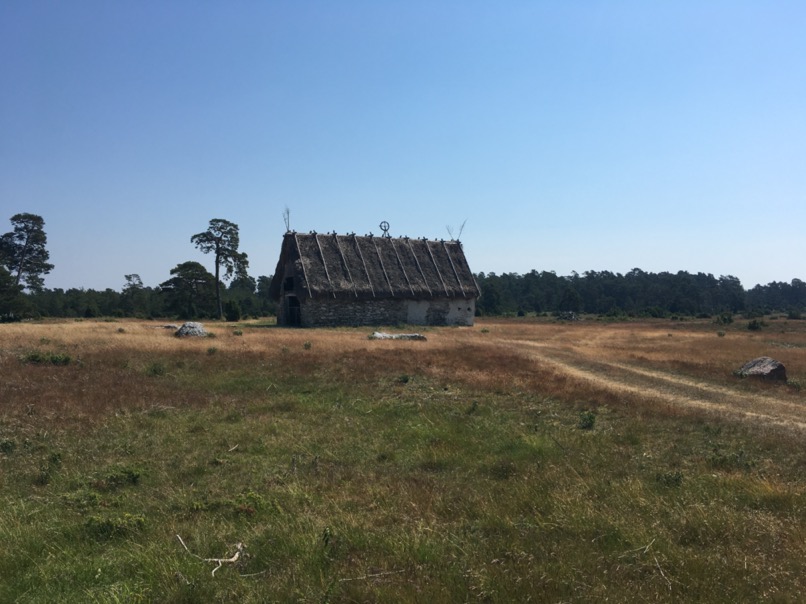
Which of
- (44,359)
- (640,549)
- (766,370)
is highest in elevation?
(44,359)

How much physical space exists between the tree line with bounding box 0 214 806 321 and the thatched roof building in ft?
38.5

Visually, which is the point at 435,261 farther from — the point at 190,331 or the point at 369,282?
the point at 190,331

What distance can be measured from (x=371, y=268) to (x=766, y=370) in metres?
28.3

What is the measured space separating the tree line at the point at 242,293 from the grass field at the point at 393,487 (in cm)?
3741

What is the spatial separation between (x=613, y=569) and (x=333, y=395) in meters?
10.4

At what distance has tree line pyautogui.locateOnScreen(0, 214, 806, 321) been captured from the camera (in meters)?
57.1

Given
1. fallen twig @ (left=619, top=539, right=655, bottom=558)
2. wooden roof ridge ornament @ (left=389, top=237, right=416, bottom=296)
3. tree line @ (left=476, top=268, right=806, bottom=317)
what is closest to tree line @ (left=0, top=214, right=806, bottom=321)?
tree line @ (left=476, top=268, right=806, bottom=317)

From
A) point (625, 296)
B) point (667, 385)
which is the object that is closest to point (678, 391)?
point (667, 385)

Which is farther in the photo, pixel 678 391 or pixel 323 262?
pixel 323 262

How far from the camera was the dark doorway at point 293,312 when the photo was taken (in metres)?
40.7

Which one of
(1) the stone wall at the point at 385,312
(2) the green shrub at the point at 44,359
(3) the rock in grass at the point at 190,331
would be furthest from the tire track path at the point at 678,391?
(1) the stone wall at the point at 385,312

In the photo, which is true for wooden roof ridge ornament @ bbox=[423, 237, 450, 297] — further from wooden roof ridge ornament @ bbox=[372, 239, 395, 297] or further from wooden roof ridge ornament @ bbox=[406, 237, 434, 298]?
wooden roof ridge ornament @ bbox=[372, 239, 395, 297]

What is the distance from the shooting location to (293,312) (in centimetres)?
4103

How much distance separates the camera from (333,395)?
15.0 metres
